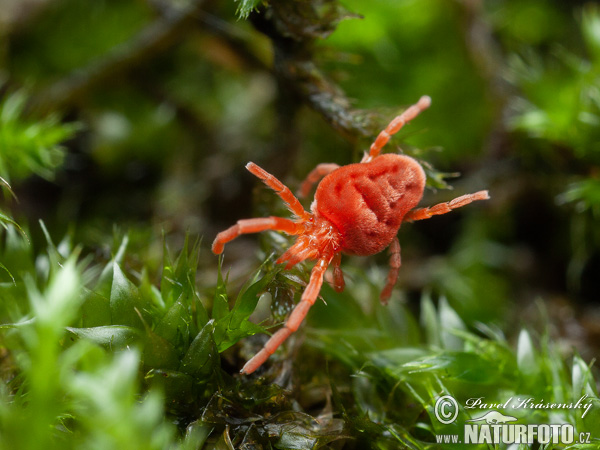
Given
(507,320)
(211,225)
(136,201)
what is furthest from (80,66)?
(507,320)

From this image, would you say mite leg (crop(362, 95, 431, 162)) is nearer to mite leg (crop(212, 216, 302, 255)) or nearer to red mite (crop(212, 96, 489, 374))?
red mite (crop(212, 96, 489, 374))

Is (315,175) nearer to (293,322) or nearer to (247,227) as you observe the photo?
(247,227)

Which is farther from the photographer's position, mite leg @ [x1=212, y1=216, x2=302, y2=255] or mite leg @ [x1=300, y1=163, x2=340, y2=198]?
mite leg @ [x1=300, y1=163, x2=340, y2=198]

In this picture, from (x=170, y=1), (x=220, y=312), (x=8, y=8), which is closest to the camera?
(x=220, y=312)

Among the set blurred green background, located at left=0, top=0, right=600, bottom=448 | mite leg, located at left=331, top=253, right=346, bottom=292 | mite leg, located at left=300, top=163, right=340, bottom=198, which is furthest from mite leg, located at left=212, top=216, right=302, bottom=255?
blurred green background, located at left=0, top=0, right=600, bottom=448

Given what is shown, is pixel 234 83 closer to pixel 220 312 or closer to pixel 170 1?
pixel 170 1

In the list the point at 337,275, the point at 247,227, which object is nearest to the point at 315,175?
the point at 337,275
